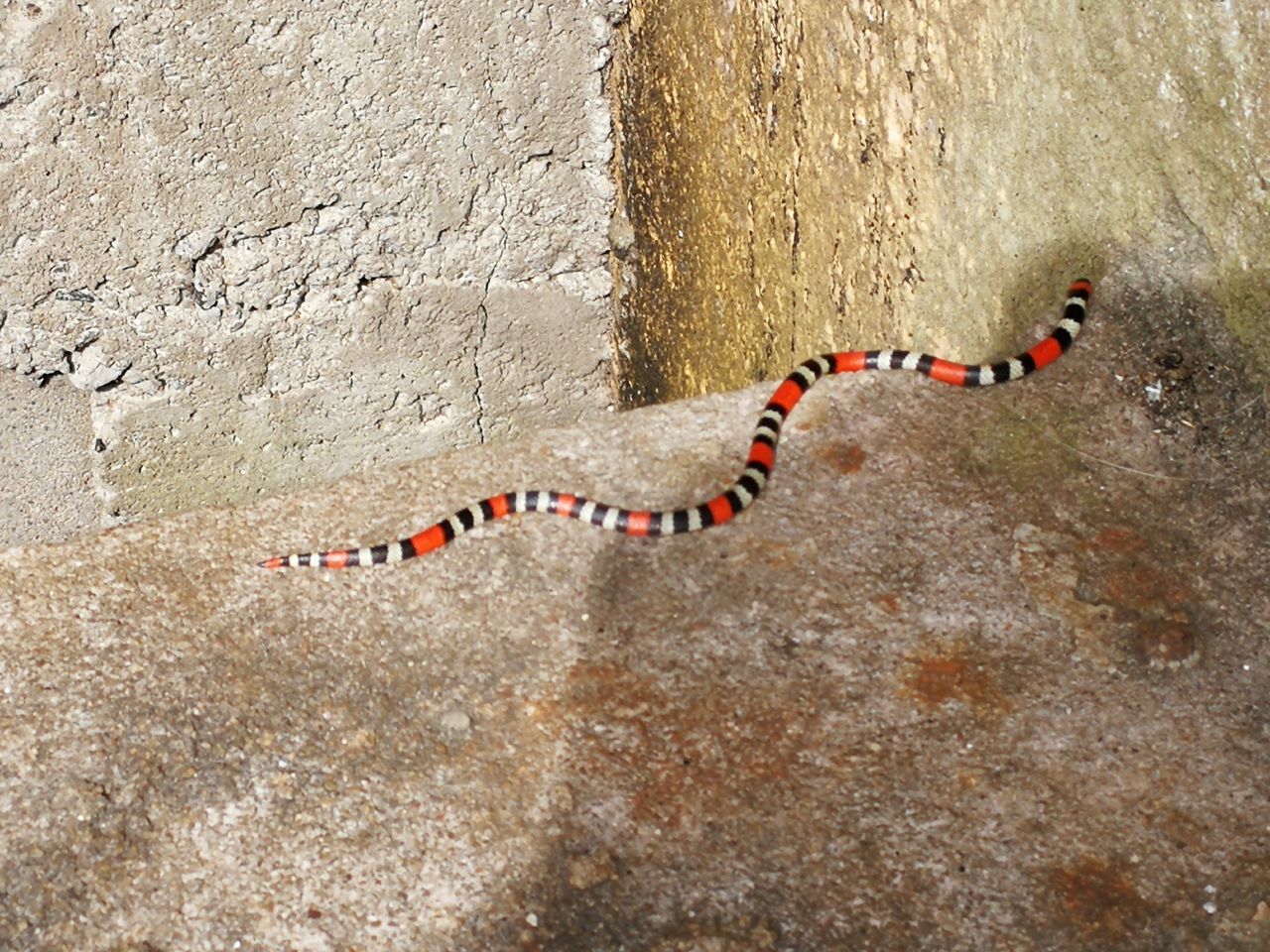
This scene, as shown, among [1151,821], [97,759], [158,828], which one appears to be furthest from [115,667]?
[1151,821]

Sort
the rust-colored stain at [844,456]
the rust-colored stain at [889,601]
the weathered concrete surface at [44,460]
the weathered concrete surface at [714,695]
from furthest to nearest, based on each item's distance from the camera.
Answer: the weathered concrete surface at [44,460]
the rust-colored stain at [844,456]
the rust-colored stain at [889,601]
the weathered concrete surface at [714,695]

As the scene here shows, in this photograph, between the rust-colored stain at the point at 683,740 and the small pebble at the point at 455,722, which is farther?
the small pebble at the point at 455,722

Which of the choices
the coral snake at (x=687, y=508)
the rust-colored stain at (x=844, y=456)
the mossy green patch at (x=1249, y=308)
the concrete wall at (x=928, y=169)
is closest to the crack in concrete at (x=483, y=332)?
the concrete wall at (x=928, y=169)

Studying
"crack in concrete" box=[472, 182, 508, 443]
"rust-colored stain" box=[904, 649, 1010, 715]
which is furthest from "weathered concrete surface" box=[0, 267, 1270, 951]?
"crack in concrete" box=[472, 182, 508, 443]

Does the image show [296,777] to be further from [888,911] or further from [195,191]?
[195,191]

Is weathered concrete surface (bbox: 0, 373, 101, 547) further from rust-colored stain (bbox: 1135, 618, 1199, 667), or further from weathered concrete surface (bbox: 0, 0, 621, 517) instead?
rust-colored stain (bbox: 1135, 618, 1199, 667)

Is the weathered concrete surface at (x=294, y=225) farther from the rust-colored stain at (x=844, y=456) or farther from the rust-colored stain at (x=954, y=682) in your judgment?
the rust-colored stain at (x=954, y=682)
